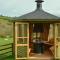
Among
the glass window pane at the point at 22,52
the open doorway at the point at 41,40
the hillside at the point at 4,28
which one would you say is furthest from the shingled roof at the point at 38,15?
the hillside at the point at 4,28

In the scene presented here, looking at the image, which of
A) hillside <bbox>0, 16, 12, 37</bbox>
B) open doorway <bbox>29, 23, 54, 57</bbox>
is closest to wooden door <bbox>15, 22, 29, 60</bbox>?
open doorway <bbox>29, 23, 54, 57</bbox>

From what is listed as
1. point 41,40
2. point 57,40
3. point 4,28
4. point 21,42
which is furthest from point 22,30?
point 4,28

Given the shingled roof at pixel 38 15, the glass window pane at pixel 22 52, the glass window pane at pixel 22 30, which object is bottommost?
the glass window pane at pixel 22 52

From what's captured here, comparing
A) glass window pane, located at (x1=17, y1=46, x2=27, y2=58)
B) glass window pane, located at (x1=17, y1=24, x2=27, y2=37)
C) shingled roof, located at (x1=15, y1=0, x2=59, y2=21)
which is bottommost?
glass window pane, located at (x1=17, y1=46, x2=27, y2=58)

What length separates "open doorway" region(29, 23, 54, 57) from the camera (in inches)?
710

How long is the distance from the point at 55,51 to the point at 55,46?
305 mm

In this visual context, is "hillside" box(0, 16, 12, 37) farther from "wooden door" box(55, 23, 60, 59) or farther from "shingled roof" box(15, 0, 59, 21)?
"wooden door" box(55, 23, 60, 59)

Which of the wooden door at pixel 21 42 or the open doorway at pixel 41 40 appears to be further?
the open doorway at pixel 41 40

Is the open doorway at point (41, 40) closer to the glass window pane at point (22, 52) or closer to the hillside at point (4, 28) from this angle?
the glass window pane at point (22, 52)

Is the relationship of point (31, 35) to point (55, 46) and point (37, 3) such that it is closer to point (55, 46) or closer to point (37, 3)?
point (37, 3)

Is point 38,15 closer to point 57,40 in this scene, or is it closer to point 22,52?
point 57,40

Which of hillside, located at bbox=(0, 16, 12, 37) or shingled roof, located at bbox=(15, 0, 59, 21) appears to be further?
hillside, located at bbox=(0, 16, 12, 37)

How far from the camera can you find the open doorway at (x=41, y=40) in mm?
18031

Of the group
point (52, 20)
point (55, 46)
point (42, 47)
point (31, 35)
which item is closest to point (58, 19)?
point (52, 20)
